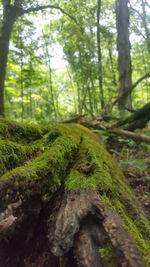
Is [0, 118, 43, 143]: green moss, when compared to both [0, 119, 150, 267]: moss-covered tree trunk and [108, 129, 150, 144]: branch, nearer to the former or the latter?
[0, 119, 150, 267]: moss-covered tree trunk

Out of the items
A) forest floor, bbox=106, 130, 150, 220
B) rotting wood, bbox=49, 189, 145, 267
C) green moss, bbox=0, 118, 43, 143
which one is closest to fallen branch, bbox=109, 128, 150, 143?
forest floor, bbox=106, 130, 150, 220

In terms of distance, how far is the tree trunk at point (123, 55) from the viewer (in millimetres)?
7660

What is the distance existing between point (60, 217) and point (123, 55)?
8014mm

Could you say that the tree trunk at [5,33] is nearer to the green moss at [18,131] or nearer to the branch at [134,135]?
the branch at [134,135]

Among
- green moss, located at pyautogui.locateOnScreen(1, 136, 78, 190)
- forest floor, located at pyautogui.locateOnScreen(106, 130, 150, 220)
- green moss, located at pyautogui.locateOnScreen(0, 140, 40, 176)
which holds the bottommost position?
forest floor, located at pyautogui.locateOnScreen(106, 130, 150, 220)

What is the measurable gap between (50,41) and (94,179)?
11222 mm

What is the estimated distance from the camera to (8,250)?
1.38 metres

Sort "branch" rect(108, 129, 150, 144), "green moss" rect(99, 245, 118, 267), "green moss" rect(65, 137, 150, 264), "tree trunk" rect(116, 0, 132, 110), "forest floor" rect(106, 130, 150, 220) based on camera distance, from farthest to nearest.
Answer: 1. "tree trunk" rect(116, 0, 132, 110)
2. "branch" rect(108, 129, 150, 144)
3. "forest floor" rect(106, 130, 150, 220)
4. "green moss" rect(65, 137, 150, 264)
5. "green moss" rect(99, 245, 118, 267)

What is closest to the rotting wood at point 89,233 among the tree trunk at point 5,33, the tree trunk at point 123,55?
the tree trunk at point 123,55

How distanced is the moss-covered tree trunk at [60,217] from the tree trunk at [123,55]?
245 inches

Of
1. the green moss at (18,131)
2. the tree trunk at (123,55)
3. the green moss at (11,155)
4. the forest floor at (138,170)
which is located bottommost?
the forest floor at (138,170)

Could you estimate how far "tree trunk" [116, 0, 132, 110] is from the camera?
7660 millimetres

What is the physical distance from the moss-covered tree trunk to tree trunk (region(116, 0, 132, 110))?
20.5 feet

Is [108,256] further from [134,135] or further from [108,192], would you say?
[134,135]
